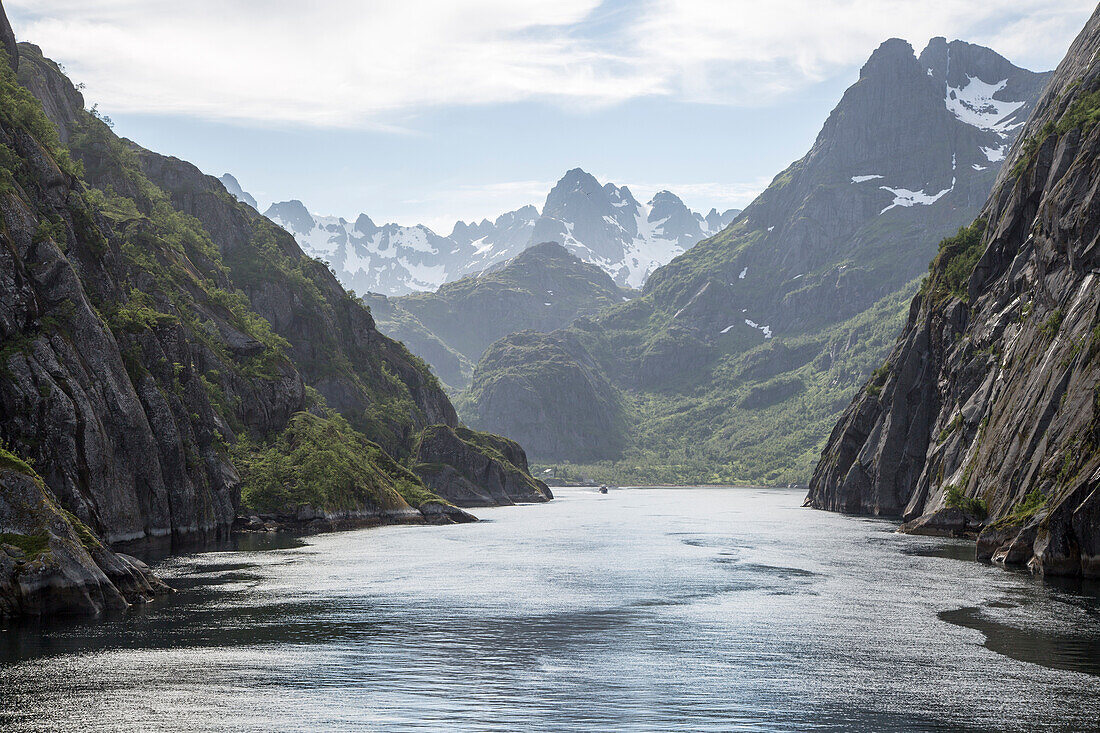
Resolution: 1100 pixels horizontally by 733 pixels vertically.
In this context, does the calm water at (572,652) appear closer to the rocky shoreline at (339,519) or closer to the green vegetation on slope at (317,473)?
the rocky shoreline at (339,519)

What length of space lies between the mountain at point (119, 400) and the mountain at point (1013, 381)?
216 feet

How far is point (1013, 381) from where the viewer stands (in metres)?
99.5

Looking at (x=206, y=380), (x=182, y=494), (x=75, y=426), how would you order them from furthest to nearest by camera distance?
(x=206, y=380), (x=182, y=494), (x=75, y=426)

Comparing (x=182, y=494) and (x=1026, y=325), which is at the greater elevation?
(x=1026, y=325)

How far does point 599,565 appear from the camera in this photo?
90500 millimetres

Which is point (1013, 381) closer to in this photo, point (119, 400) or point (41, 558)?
point (119, 400)

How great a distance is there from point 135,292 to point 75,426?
→ 38432 mm

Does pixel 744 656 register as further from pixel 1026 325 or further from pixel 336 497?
pixel 336 497

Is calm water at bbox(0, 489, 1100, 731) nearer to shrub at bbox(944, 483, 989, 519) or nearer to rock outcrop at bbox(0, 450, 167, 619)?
rock outcrop at bbox(0, 450, 167, 619)

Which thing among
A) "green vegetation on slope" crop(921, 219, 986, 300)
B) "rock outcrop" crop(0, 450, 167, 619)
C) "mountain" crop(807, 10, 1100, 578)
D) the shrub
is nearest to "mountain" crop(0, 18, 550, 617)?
"rock outcrop" crop(0, 450, 167, 619)

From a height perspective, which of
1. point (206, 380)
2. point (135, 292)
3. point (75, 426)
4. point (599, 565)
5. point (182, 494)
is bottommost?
point (599, 565)

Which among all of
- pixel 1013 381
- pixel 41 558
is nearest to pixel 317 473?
pixel 41 558

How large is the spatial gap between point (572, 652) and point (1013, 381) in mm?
72021

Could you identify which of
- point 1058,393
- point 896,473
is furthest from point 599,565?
point 896,473
